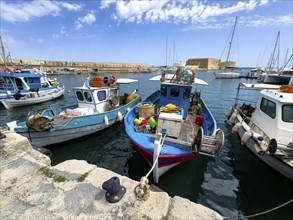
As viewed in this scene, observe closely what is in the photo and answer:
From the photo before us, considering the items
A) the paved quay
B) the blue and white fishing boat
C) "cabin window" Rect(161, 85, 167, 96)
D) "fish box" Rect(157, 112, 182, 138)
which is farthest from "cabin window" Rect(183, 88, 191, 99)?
the blue and white fishing boat

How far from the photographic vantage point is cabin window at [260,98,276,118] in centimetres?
→ 607

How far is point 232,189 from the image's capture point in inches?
219

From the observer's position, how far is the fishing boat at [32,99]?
14383mm

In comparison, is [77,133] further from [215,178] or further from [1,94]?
[1,94]

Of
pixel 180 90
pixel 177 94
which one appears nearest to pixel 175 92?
pixel 177 94

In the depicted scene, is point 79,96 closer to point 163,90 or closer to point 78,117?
point 78,117

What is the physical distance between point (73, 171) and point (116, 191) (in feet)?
3.87

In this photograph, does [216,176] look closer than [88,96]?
Yes

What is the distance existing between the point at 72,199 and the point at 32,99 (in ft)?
57.0

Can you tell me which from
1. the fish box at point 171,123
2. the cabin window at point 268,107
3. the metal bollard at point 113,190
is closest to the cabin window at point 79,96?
the fish box at point 171,123

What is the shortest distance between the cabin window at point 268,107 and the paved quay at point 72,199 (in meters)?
5.81

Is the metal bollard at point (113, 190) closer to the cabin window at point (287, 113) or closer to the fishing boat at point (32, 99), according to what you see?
the cabin window at point (287, 113)

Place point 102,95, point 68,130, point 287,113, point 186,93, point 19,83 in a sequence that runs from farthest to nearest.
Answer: point 19,83 → point 102,95 → point 186,93 → point 68,130 → point 287,113

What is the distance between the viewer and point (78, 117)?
782 cm
